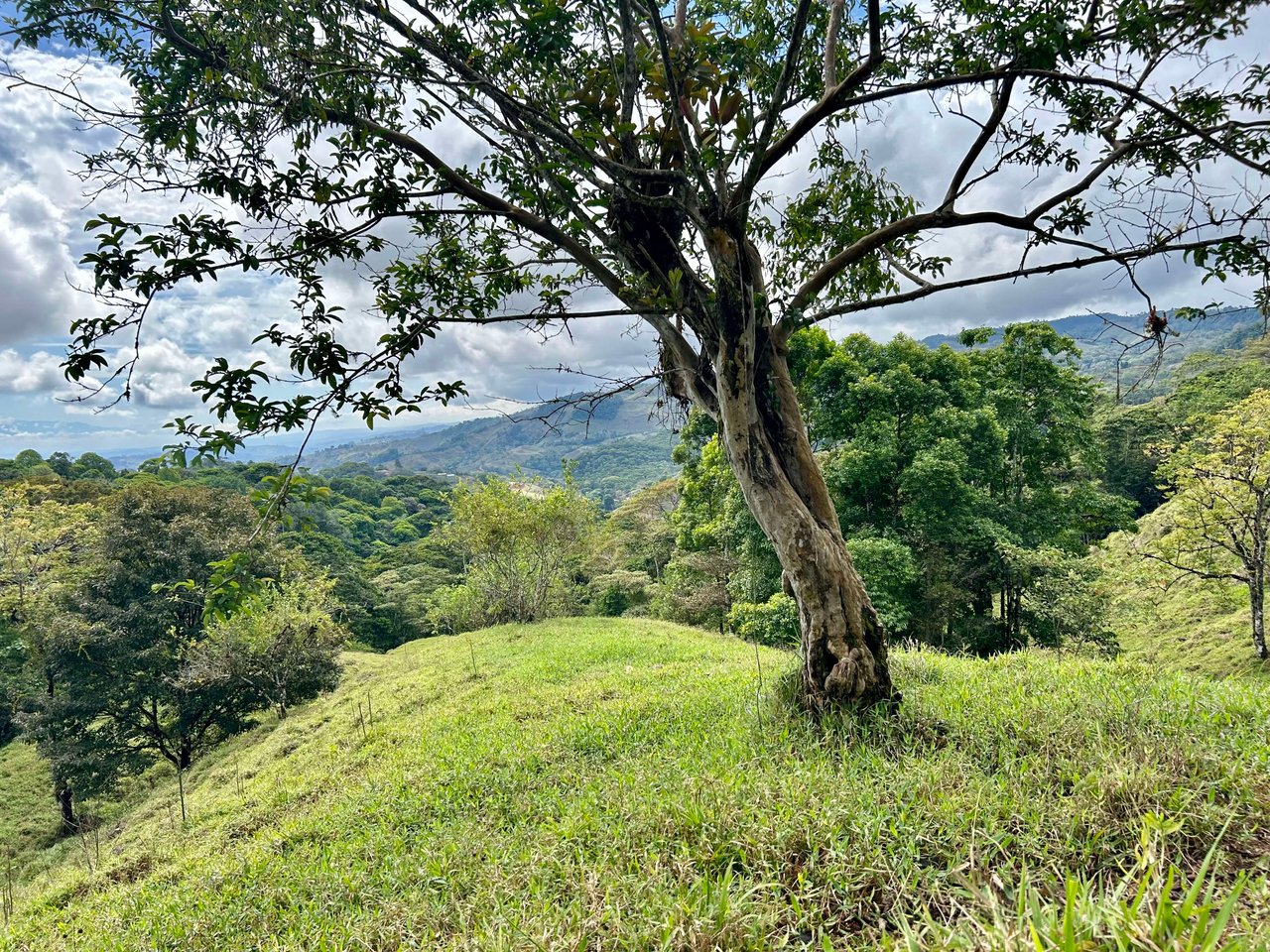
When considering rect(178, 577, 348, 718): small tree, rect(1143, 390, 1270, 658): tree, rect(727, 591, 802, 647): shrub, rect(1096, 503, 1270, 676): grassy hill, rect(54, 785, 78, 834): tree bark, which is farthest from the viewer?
rect(178, 577, 348, 718): small tree

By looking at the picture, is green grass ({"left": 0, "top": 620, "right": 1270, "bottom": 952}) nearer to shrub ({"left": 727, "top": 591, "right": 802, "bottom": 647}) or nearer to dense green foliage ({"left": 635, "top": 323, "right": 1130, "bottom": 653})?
shrub ({"left": 727, "top": 591, "right": 802, "bottom": 647})

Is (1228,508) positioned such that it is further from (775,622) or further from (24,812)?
(24,812)

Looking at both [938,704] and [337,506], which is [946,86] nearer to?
[938,704]

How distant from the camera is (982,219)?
3805 mm

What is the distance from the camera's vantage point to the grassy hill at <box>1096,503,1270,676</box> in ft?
50.6

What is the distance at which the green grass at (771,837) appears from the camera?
2.11m

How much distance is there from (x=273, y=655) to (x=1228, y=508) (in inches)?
1164

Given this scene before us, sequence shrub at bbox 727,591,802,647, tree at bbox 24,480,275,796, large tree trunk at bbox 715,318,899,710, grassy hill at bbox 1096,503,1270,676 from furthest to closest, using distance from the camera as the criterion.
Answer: tree at bbox 24,480,275,796, grassy hill at bbox 1096,503,1270,676, shrub at bbox 727,591,802,647, large tree trunk at bbox 715,318,899,710

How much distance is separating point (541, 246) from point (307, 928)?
4.97 m

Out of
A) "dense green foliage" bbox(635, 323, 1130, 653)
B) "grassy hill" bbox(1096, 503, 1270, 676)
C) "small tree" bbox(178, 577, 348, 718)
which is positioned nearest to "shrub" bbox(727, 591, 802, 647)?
"dense green foliage" bbox(635, 323, 1130, 653)

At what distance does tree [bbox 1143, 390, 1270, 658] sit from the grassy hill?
1.59ft

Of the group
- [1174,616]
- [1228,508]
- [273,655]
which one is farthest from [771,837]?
[1174,616]

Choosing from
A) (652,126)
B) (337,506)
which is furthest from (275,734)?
(337,506)

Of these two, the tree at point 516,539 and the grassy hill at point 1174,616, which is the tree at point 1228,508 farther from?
the tree at point 516,539
